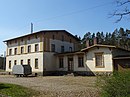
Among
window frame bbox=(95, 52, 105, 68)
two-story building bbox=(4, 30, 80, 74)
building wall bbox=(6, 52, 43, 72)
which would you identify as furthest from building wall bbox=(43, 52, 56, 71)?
window frame bbox=(95, 52, 105, 68)

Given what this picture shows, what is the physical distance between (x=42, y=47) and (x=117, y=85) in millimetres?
30310

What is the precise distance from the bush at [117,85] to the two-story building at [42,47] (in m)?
29.5

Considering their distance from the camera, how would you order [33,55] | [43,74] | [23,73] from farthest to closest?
[33,55]
[43,74]
[23,73]

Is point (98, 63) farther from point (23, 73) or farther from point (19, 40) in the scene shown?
point (19, 40)

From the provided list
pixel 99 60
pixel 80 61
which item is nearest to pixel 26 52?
pixel 80 61

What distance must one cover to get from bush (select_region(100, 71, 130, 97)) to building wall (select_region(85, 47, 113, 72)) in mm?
21763

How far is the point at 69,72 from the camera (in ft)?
112

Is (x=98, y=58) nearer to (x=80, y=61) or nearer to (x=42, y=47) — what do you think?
(x=80, y=61)

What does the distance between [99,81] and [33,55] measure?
31959 millimetres

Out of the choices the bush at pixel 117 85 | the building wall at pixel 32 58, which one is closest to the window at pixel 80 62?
the building wall at pixel 32 58

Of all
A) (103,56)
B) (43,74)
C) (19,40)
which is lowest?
(43,74)

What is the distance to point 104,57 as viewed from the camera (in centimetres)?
2891

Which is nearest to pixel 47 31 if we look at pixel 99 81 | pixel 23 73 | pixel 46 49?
pixel 46 49

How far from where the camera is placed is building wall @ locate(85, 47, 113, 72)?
2825 cm
